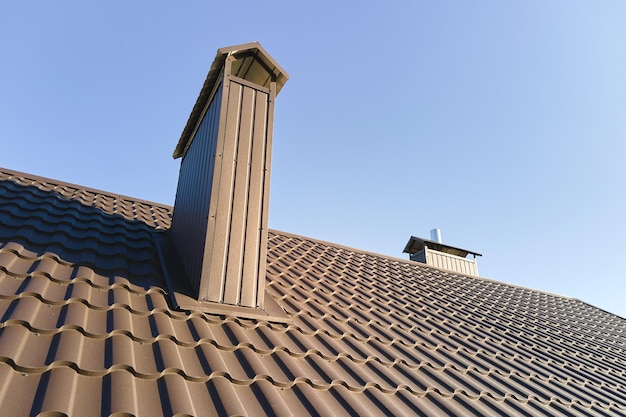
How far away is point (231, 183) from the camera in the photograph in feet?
11.2

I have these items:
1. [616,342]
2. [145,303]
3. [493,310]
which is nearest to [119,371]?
[145,303]

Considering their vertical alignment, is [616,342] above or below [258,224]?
below

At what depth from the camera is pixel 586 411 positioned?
12.2ft

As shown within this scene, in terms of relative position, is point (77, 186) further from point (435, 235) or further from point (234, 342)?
point (435, 235)

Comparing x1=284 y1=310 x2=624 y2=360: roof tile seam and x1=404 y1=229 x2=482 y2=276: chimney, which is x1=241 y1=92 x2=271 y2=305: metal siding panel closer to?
x1=284 y1=310 x2=624 y2=360: roof tile seam

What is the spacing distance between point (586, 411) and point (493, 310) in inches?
114

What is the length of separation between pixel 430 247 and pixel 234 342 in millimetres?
12944

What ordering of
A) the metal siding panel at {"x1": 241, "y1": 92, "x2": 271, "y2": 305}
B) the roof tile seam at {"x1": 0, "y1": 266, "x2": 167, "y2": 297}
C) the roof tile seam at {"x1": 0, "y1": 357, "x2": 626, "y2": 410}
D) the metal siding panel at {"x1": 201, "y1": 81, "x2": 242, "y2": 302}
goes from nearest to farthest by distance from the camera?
1. the roof tile seam at {"x1": 0, "y1": 357, "x2": 626, "y2": 410}
2. the roof tile seam at {"x1": 0, "y1": 266, "x2": 167, "y2": 297}
3. the metal siding panel at {"x1": 201, "y1": 81, "x2": 242, "y2": 302}
4. the metal siding panel at {"x1": 241, "y1": 92, "x2": 271, "y2": 305}

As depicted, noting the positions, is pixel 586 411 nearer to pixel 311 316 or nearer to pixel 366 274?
pixel 311 316

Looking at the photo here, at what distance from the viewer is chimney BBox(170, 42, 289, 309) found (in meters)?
3.19

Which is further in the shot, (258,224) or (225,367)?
(258,224)

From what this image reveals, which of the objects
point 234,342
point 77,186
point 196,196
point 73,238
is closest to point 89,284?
point 73,238

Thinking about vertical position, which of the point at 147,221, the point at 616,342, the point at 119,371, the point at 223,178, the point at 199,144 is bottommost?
the point at 616,342

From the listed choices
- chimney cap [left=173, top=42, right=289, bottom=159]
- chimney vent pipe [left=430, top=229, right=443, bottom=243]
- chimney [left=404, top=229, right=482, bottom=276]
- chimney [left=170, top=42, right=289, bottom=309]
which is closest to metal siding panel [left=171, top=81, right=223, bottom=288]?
chimney [left=170, top=42, right=289, bottom=309]
